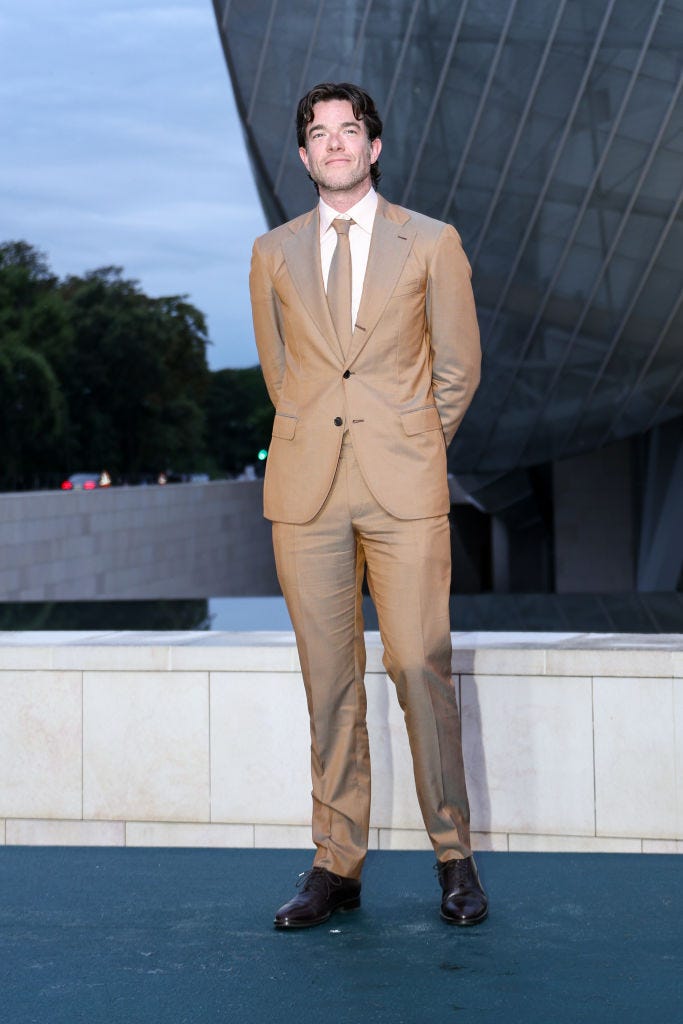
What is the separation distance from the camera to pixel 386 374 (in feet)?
12.7

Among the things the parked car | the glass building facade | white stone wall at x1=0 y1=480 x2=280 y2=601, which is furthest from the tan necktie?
the parked car

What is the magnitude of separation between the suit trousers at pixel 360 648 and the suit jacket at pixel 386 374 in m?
0.07

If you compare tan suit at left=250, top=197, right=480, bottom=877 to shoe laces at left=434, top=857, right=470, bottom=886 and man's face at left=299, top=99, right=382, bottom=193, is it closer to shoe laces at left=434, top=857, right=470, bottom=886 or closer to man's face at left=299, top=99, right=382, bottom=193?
shoe laces at left=434, top=857, right=470, bottom=886

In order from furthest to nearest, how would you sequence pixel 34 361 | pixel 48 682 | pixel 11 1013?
pixel 34 361, pixel 48 682, pixel 11 1013

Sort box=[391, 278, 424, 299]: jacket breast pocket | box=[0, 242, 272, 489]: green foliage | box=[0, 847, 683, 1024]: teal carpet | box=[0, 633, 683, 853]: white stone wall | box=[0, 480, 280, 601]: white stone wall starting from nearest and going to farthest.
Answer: box=[0, 847, 683, 1024]: teal carpet < box=[391, 278, 424, 299]: jacket breast pocket < box=[0, 633, 683, 853]: white stone wall < box=[0, 480, 280, 601]: white stone wall < box=[0, 242, 272, 489]: green foliage

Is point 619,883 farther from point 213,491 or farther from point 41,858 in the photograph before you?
point 213,491

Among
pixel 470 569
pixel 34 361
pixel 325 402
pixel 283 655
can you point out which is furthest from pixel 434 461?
pixel 34 361

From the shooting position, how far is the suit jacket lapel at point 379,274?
12.6 ft

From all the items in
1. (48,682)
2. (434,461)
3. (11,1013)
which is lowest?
(11,1013)

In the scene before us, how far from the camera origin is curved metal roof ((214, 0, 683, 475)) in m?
17.2

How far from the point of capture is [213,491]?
3052 cm

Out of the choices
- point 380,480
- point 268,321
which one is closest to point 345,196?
point 268,321

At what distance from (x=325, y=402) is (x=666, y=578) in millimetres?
20828

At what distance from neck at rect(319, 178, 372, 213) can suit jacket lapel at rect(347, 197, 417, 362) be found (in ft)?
0.44
